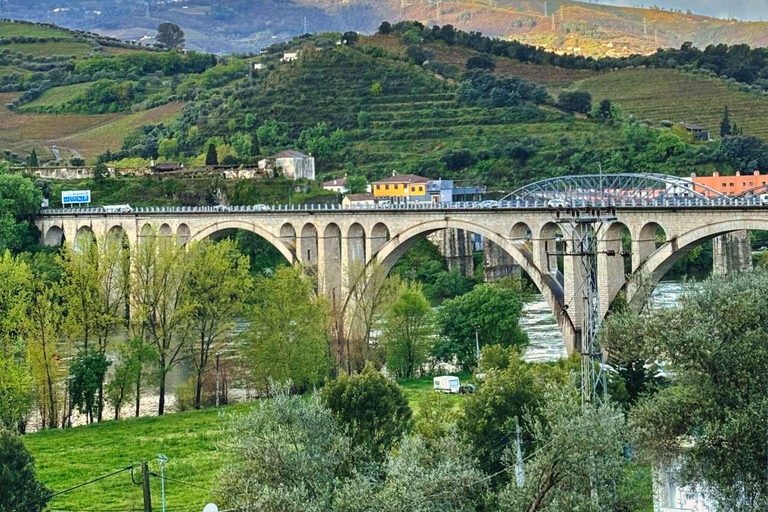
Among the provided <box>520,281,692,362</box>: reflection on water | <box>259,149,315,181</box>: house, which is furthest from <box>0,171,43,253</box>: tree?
<box>520,281,692,362</box>: reflection on water

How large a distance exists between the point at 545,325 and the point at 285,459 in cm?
3646

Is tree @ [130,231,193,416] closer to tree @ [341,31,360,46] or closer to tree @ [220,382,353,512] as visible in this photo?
tree @ [220,382,353,512]

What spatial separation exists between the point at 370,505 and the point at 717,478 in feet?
21.2

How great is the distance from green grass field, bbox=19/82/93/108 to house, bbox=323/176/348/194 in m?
44.5

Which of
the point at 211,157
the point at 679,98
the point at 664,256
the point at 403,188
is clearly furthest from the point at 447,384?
the point at 679,98

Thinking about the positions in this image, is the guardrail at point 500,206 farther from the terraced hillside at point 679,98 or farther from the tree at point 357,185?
the terraced hillside at point 679,98

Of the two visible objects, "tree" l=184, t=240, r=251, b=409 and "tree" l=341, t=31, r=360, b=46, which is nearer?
"tree" l=184, t=240, r=251, b=409

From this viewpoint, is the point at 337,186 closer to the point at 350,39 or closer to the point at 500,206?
the point at 350,39

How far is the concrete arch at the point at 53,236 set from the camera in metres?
79.4

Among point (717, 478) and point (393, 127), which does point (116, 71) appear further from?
point (717, 478)

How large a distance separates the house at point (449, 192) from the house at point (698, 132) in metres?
21.7

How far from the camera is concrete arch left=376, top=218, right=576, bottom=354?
45.6m

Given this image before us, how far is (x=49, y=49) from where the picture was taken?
15088cm

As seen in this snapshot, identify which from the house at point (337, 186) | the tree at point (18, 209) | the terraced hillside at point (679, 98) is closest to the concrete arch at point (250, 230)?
the tree at point (18, 209)
